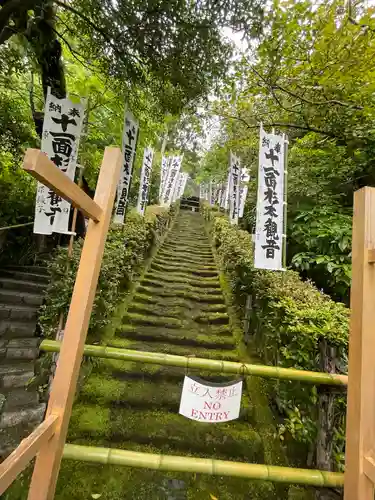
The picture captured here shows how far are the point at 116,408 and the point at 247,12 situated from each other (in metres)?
5.36

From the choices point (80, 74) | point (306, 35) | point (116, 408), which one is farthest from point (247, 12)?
point (116, 408)

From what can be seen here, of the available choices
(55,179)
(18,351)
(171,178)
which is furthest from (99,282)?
(171,178)

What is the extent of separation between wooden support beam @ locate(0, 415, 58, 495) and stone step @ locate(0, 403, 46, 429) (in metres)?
2.74

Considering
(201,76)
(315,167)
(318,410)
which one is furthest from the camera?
(315,167)

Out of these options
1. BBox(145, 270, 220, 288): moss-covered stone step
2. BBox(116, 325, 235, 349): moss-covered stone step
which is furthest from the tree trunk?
BBox(145, 270, 220, 288): moss-covered stone step

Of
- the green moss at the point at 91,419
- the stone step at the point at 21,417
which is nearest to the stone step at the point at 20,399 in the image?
the stone step at the point at 21,417

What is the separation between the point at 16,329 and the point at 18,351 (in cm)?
57

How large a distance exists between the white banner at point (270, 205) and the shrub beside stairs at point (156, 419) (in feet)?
5.45

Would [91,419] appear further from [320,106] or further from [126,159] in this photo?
[320,106]

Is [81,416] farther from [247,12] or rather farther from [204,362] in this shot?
[247,12]

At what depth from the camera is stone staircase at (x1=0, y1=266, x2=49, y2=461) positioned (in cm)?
350

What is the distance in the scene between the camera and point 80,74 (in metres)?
5.93

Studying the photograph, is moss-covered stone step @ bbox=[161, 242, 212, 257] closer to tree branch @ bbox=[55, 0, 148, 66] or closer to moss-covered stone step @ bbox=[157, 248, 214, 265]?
moss-covered stone step @ bbox=[157, 248, 214, 265]

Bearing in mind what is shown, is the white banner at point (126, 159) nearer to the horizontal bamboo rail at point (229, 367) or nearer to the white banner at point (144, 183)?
the white banner at point (144, 183)
